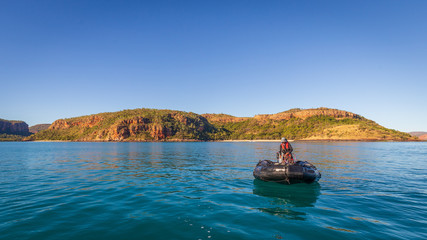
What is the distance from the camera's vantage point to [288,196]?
12656 millimetres

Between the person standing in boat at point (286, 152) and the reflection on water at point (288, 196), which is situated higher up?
the person standing in boat at point (286, 152)

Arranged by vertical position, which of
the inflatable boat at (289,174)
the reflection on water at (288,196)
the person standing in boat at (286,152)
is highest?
the person standing in boat at (286,152)

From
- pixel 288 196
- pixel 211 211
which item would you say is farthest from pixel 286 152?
pixel 211 211

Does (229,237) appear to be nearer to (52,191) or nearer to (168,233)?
(168,233)

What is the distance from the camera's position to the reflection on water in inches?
383

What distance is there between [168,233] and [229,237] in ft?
6.88

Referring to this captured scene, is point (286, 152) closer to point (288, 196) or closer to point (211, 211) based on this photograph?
point (288, 196)

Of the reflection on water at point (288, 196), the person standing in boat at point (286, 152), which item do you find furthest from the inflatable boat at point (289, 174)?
the person standing in boat at point (286, 152)

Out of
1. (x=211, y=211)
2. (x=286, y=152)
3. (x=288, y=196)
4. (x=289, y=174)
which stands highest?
(x=286, y=152)

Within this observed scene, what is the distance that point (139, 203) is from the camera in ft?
35.7

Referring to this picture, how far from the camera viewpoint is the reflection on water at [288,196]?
973 cm

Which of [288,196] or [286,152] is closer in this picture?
[288,196]

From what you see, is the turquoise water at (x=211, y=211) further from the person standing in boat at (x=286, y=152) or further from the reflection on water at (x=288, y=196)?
the person standing in boat at (x=286, y=152)

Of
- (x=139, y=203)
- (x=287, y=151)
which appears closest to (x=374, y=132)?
(x=287, y=151)
